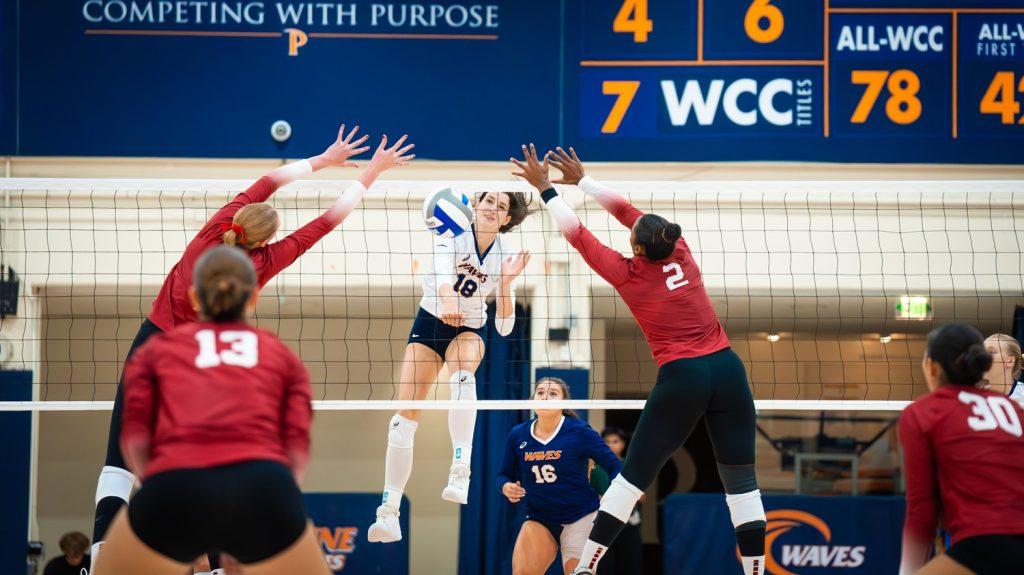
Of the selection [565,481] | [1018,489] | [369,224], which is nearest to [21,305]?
[369,224]

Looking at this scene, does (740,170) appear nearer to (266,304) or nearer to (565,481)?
(565,481)

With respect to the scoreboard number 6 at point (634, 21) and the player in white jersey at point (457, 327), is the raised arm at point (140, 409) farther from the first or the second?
the scoreboard number 6 at point (634, 21)

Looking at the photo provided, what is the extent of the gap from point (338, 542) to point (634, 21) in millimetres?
4745

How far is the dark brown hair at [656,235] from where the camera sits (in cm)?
495

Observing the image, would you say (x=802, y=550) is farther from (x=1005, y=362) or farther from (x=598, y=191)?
(x=598, y=191)

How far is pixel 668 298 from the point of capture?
16.4 feet

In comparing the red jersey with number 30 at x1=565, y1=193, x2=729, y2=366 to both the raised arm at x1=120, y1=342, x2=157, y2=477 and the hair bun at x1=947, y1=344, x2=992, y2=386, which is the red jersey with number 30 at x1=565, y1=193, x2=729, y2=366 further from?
the raised arm at x1=120, y1=342, x2=157, y2=477

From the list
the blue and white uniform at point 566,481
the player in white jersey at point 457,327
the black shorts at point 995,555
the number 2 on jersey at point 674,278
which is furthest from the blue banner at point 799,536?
the black shorts at point 995,555

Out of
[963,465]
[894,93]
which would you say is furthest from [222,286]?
[894,93]

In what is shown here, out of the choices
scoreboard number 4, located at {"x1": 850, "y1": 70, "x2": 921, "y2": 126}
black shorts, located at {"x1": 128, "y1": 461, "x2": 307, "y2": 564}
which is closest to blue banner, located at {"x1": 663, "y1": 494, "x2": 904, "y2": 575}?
scoreboard number 4, located at {"x1": 850, "y1": 70, "x2": 921, "y2": 126}

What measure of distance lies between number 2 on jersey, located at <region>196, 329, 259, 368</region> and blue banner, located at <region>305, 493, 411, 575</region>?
592 cm

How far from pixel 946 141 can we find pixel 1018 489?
574 cm

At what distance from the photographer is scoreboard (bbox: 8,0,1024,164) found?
28.3ft

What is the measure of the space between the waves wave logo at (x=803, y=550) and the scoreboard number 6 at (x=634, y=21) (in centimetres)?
391
